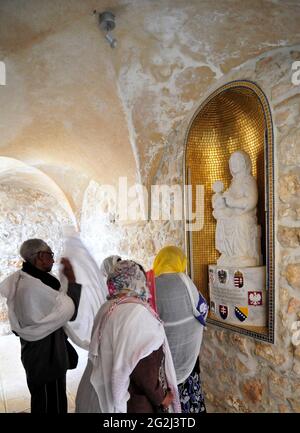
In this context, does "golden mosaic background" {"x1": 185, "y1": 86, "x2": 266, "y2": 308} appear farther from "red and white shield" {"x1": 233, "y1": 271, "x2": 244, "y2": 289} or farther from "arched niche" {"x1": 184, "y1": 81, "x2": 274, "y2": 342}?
"red and white shield" {"x1": 233, "y1": 271, "x2": 244, "y2": 289}

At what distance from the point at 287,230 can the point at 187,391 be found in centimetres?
120

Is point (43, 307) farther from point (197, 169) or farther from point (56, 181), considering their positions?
point (56, 181)

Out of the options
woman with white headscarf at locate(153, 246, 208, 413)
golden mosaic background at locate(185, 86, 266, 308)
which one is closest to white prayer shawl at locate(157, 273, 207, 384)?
woman with white headscarf at locate(153, 246, 208, 413)

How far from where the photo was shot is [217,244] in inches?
111

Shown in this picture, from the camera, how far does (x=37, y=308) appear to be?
2055 millimetres

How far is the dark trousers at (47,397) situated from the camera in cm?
216

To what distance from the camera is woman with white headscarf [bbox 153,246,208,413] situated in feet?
6.70

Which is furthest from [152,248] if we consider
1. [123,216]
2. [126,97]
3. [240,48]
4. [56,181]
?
[56,181]

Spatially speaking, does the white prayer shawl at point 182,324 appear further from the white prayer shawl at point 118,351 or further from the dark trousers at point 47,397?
the dark trousers at point 47,397

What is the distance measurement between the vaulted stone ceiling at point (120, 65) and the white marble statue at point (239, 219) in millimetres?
759

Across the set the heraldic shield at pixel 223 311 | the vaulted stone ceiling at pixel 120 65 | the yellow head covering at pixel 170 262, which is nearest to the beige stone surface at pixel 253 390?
the heraldic shield at pixel 223 311

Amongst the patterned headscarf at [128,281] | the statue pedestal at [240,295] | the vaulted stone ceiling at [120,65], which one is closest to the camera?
the patterned headscarf at [128,281]

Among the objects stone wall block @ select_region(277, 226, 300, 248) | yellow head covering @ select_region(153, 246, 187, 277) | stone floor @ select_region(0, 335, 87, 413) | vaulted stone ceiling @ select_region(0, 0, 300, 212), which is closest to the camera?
vaulted stone ceiling @ select_region(0, 0, 300, 212)

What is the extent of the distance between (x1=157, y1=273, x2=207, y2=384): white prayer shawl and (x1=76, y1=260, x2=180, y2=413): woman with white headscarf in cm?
53
